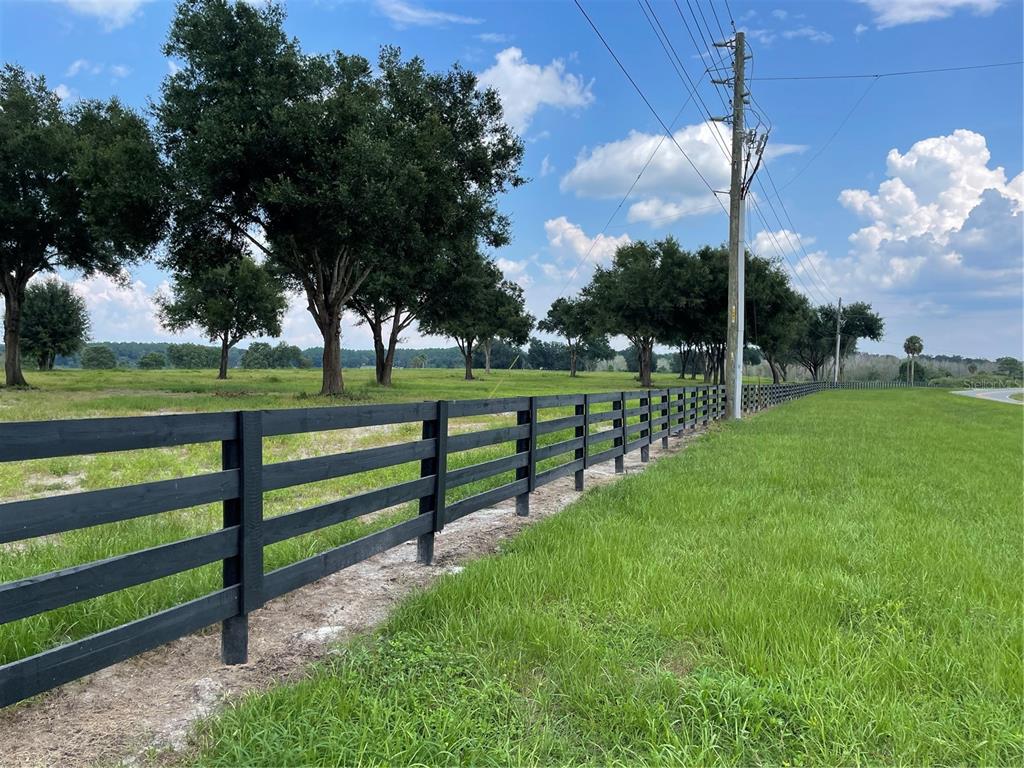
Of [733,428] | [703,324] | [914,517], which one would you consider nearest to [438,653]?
[914,517]

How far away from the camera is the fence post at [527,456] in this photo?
20.2 feet

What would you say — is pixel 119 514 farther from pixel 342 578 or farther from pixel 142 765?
pixel 342 578

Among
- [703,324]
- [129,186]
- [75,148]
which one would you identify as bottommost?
[703,324]

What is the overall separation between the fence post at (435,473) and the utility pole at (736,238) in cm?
1516

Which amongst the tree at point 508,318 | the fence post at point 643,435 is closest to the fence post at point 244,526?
the fence post at point 643,435

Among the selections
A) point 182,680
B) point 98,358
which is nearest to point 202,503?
point 182,680

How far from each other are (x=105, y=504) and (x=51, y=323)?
67.6 m

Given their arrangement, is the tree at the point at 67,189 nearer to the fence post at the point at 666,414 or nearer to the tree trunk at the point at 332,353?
the tree trunk at the point at 332,353

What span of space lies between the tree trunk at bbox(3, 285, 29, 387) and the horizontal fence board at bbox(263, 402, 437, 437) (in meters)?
27.8

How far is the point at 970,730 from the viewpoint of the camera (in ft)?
7.69

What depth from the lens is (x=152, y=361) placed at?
91.1 metres

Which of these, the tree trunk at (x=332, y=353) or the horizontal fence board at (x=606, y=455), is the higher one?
the tree trunk at (x=332, y=353)

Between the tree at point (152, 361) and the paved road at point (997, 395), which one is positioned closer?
the paved road at point (997, 395)

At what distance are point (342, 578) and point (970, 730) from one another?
137 inches
